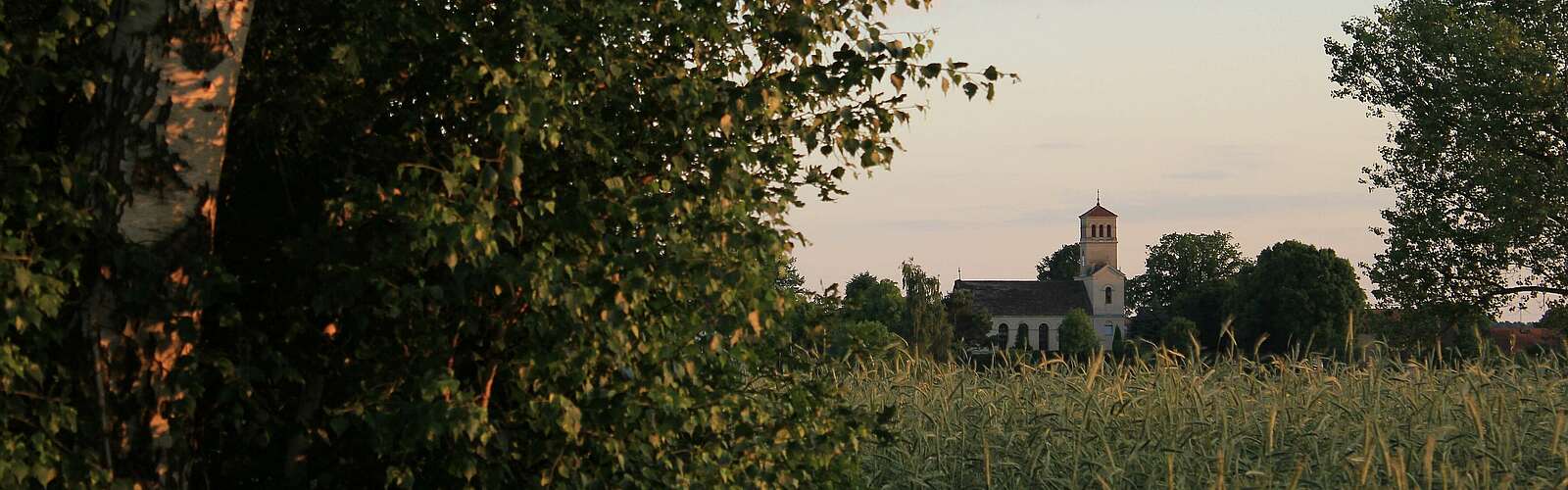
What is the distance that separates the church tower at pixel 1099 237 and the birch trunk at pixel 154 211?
145m

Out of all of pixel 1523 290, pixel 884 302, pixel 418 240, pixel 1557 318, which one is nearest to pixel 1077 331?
pixel 884 302

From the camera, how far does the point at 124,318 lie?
20.6 feet

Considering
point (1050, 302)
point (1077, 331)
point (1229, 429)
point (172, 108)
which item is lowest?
point (1229, 429)

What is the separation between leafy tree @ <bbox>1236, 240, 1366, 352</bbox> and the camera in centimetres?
6969

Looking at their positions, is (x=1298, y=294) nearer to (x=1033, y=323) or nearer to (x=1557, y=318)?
(x=1557, y=318)

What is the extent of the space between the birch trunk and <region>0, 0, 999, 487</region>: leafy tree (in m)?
0.01

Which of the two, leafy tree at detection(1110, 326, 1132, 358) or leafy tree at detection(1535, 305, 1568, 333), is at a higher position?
leafy tree at detection(1535, 305, 1568, 333)

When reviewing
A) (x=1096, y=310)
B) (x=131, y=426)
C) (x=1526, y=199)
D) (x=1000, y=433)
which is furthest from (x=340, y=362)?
(x=1096, y=310)

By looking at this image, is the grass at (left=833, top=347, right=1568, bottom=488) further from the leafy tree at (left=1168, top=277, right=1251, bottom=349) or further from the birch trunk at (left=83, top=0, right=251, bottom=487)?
the leafy tree at (left=1168, top=277, right=1251, bottom=349)

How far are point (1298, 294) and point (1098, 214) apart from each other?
8088cm

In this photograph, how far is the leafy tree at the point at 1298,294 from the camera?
229 ft

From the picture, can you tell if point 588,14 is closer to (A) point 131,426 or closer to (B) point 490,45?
(B) point 490,45

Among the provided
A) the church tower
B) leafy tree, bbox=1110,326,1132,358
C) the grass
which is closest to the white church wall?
the church tower

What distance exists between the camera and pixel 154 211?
6324 millimetres
